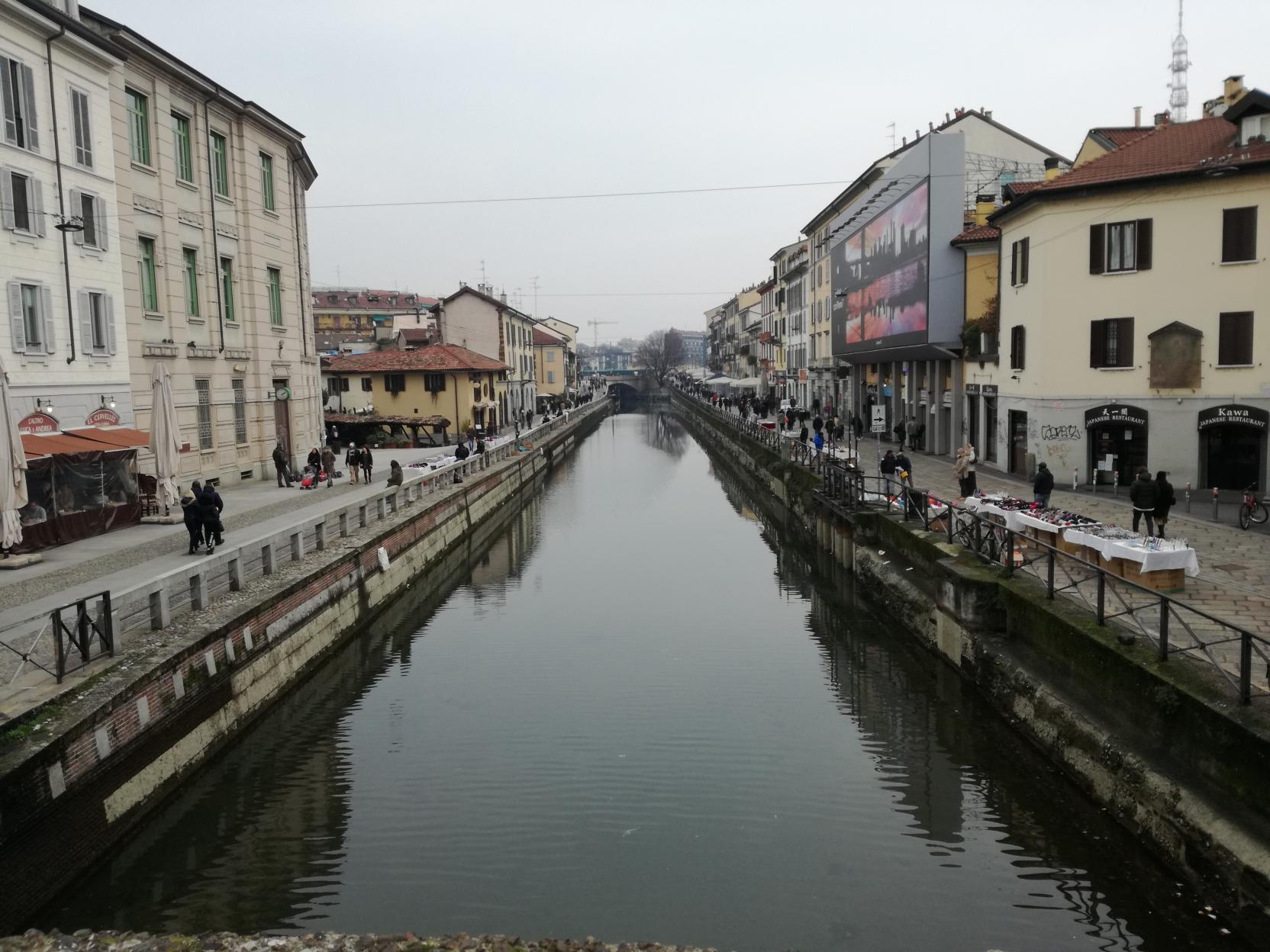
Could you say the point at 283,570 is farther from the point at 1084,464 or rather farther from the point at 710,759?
the point at 1084,464

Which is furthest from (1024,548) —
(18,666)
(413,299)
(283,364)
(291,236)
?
(413,299)

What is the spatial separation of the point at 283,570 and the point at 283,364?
1752 centimetres

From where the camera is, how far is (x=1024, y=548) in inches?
566

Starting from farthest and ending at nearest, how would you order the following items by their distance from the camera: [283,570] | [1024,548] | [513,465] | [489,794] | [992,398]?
[513,465] → [992,398] → [283,570] → [1024,548] → [489,794]

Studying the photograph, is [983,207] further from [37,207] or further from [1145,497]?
[37,207]

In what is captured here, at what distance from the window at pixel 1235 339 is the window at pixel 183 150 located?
2638 cm

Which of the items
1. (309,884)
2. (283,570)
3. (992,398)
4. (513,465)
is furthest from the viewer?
(513,465)

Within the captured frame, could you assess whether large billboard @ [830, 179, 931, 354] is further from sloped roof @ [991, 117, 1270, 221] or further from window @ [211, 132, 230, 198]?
window @ [211, 132, 230, 198]

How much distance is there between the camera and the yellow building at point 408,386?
162 feet

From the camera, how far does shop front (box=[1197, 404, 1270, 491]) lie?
863 inches

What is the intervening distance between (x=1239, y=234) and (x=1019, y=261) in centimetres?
570

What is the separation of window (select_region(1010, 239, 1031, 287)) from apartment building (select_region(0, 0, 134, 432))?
75.8 ft

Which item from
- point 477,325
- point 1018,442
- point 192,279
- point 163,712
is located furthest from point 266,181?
point 477,325

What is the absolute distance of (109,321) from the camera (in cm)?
2195
